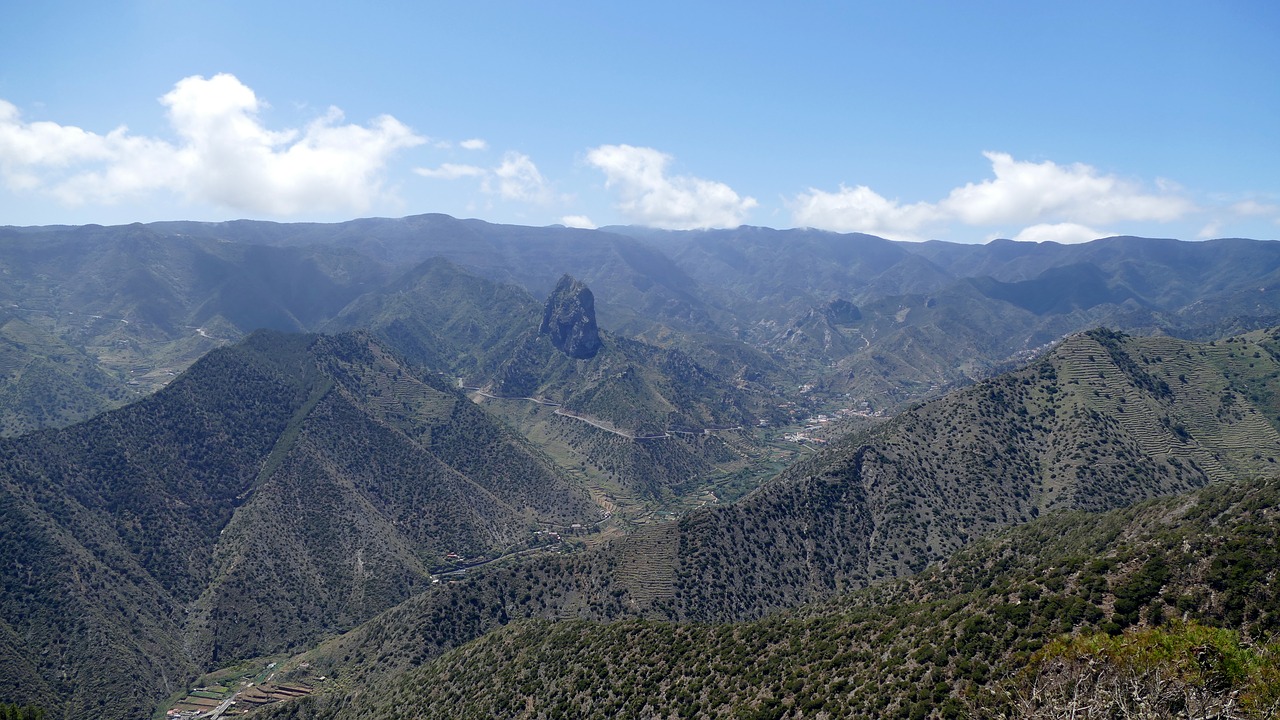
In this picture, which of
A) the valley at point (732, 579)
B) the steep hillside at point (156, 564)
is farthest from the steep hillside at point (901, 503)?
the steep hillside at point (156, 564)

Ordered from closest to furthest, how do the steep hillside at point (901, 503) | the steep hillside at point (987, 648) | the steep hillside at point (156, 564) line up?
1. the steep hillside at point (987, 648)
2. the steep hillside at point (156, 564)
3. the steep hillside at point (901, 503)

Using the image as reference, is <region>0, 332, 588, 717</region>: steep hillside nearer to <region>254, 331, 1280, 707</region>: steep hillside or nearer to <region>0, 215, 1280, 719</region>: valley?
<region>0, 215, 1280, 719</region>: valley

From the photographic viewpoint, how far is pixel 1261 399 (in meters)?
186

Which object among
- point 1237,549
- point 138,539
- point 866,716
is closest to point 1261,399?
point 1237,549

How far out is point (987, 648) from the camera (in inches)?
2234

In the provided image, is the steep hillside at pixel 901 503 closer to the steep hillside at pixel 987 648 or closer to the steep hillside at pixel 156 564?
the steep hillside at pixel 987 648

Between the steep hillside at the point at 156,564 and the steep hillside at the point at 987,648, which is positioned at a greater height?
the steep hillside at the point at 987,648

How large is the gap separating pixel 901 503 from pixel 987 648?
10188 cm

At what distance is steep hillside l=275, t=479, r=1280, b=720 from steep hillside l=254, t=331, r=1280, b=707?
2492 cm

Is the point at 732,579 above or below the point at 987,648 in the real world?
below

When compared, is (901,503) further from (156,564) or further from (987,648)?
(156,564)

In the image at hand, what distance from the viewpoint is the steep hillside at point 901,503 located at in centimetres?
13300

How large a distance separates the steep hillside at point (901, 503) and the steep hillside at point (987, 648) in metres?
24.9

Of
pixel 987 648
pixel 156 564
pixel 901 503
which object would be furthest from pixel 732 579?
pixel 156 564
